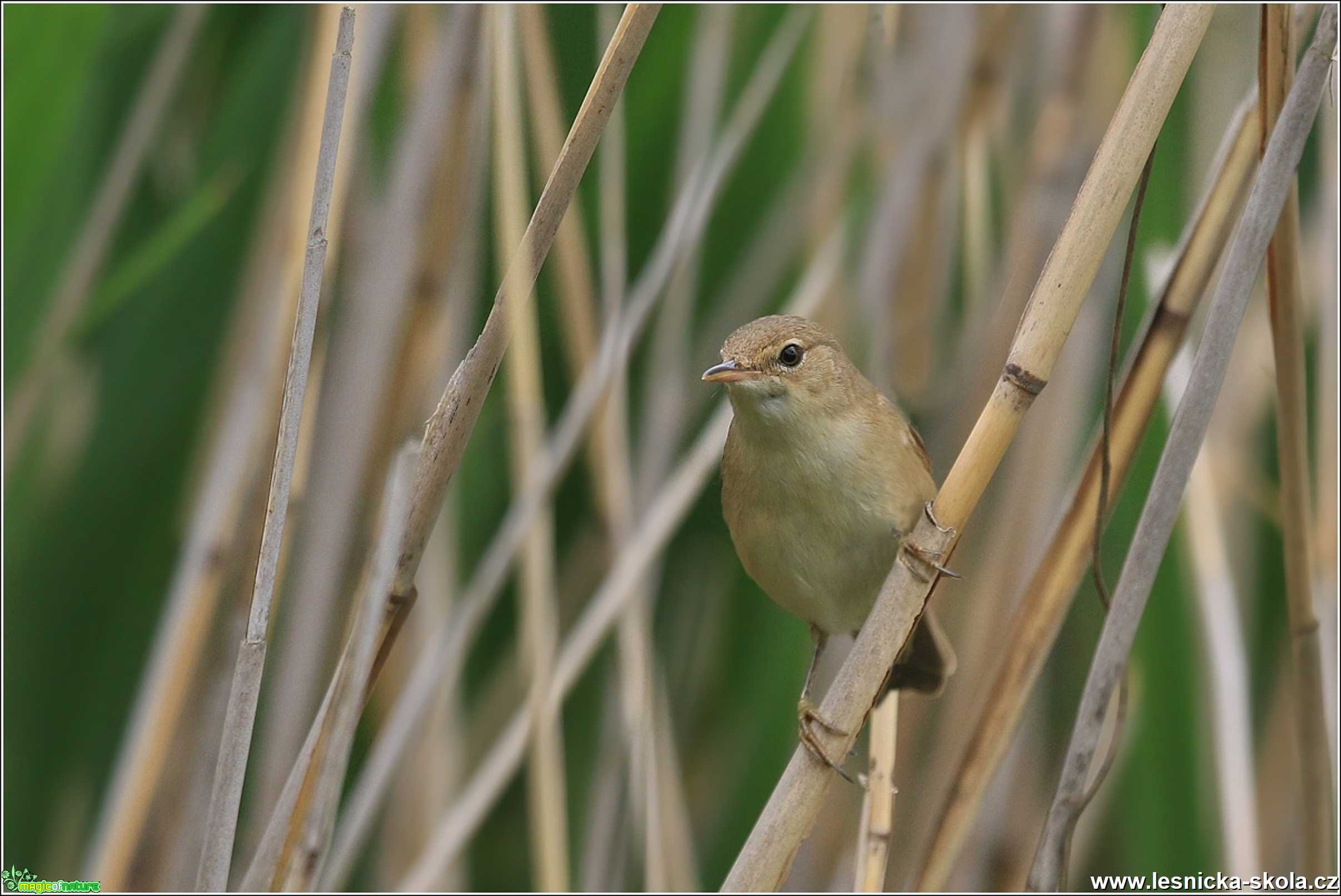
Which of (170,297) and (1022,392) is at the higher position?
(1022,392)

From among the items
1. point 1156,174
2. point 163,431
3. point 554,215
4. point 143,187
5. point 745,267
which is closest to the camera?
point 554,215

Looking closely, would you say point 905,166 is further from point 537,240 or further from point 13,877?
point 13,877

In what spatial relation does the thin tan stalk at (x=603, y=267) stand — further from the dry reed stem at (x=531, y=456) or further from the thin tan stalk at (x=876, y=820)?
the thin tan stalk at (x=876, y=820)

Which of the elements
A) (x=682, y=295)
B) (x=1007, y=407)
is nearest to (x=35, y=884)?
(x=682, y=295)

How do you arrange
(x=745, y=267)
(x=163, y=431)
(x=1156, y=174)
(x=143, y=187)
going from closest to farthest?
(x=1156, y=174) → (x=163, y=431) → (x=143, y=187) → (x=745, y=267)

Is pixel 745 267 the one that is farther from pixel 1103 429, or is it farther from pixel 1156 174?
pixel 1103 429

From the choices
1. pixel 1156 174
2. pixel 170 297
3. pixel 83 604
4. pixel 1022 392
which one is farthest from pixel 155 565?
pixel 1156 174

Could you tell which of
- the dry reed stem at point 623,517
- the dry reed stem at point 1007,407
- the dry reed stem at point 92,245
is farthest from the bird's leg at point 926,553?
the dry reed stem at point 92,245
